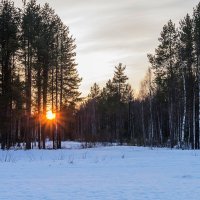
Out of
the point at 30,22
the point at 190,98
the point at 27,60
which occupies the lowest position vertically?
the point at 190,98

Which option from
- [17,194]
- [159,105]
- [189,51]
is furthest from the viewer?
[159,105]

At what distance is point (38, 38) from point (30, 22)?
5.67 ft

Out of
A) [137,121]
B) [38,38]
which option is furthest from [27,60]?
[137,121]

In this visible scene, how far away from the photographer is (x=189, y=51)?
1756 inches

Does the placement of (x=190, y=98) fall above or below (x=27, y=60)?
below

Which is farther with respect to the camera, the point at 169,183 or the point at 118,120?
the point at 118,120

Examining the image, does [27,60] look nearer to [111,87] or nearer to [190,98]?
[190,98]

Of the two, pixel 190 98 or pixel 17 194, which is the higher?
pixel 190 98

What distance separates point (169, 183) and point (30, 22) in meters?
31.6

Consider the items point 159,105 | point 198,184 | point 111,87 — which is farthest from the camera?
point 111,87

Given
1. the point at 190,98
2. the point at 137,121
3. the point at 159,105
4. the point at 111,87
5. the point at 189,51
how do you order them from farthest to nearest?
the point at 137,121
the point at 111,87
the point at 159,105
the point at 190,98
the point at 189,51

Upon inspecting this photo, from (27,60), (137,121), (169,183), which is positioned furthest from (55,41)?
(137,121)

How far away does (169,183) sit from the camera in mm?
12617

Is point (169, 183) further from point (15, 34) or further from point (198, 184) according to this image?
point (15, 34)
